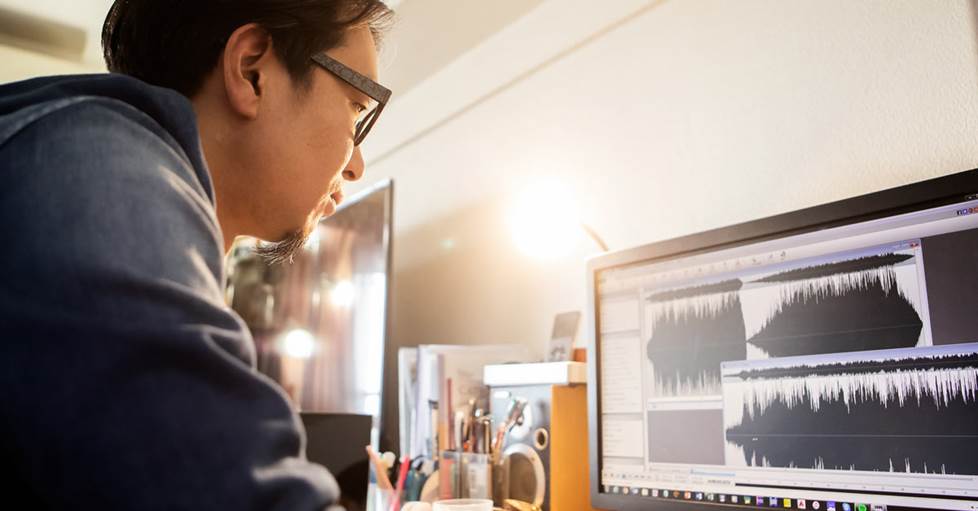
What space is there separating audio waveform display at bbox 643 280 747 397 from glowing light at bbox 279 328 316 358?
1.71 m

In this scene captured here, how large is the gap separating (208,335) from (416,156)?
6.27ft

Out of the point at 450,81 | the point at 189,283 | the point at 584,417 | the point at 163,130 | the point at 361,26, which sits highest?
the point at 450,81

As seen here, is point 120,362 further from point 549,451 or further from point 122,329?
point 549,451

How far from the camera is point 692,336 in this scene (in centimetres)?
101

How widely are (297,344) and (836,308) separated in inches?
90.3

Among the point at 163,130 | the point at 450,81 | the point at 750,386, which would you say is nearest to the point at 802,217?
the point at 750,386

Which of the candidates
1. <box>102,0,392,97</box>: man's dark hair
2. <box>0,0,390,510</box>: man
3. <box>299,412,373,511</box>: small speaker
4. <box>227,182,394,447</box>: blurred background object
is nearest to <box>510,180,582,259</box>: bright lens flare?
<box>227,182,394,447</box>: blurred background object

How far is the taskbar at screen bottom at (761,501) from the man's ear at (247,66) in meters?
0.73

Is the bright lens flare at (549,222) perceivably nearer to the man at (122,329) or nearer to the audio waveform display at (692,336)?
the audio waveform display at (692,336)

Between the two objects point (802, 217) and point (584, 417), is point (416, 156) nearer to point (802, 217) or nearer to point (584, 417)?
point (584, 417)

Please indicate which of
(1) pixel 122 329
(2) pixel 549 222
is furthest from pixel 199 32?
(2) pixel 549 222

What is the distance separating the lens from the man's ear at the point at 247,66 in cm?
75

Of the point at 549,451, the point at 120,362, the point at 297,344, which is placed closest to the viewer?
the point at 120,362

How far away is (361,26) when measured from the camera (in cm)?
89
